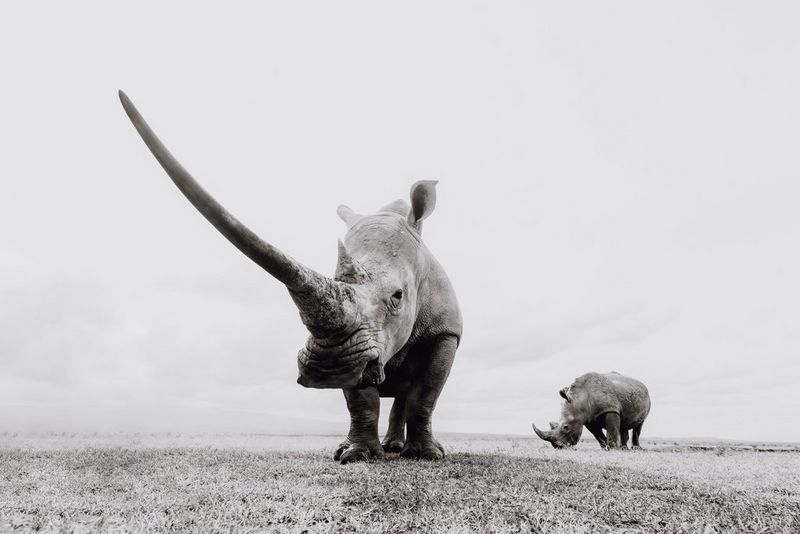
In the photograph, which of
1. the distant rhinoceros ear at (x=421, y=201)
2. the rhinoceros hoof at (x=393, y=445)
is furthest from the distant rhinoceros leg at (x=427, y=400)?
the distant rhinoceros ear at (x=421, y=201)

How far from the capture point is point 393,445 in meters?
6.70

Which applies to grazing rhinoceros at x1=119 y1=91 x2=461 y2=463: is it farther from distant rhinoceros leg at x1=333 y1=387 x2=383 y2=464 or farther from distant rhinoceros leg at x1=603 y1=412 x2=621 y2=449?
distant rhinoceros leg at x1=603 y1=412 x2=621 y2=449

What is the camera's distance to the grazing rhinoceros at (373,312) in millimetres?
2887

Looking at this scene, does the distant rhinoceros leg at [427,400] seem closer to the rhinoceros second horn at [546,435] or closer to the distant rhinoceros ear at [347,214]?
the distant rhinoceros ear at [347,214]

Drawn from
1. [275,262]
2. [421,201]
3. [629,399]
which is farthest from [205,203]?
[629,399]

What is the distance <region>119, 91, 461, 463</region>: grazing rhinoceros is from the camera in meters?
2.89

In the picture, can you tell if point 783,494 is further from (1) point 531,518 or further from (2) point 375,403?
(2) point 375,403

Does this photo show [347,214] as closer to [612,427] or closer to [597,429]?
[612,427]

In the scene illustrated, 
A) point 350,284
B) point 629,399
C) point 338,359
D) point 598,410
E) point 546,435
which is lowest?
point 546,435

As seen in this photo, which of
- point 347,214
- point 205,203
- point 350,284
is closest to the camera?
point 205,203

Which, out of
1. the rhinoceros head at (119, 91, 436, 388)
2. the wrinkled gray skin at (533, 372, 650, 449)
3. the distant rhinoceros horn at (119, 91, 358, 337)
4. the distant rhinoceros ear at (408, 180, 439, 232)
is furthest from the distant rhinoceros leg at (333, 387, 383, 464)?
the wrinkled gray skin at (533, 372, 650, 449)

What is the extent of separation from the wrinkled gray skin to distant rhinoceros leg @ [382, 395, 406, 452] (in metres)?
6.92

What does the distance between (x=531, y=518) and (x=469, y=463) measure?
8.04 ft

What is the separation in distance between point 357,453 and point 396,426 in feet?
6.01
